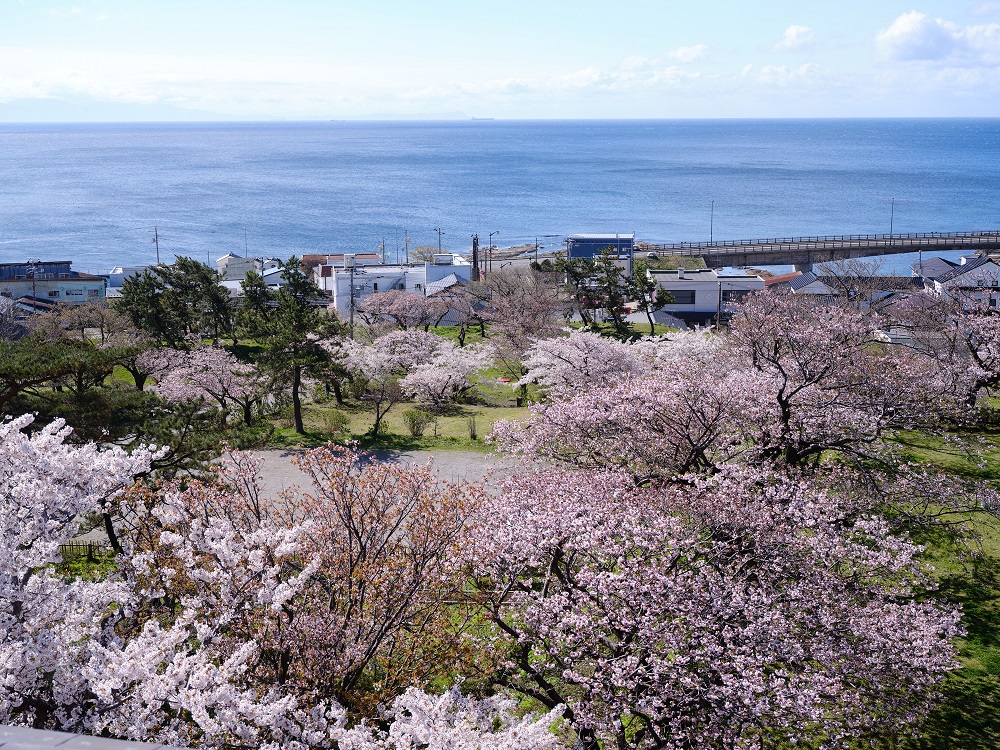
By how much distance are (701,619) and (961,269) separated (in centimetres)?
4856

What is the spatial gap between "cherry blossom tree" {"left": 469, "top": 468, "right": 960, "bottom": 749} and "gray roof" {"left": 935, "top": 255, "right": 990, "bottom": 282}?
42241 millimetres

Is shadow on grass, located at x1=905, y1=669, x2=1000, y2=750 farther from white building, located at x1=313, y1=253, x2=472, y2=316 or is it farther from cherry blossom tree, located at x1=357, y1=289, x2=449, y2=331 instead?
white building, located at x1=313, y1=253, x2=472, y2=316

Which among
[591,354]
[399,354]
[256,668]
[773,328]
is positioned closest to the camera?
[256,668]

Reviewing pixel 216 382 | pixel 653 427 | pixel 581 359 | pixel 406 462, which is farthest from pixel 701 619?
pixel 216 382

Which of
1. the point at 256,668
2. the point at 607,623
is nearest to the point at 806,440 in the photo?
the point at 607,623

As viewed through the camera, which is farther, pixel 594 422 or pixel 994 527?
pixel 994 527

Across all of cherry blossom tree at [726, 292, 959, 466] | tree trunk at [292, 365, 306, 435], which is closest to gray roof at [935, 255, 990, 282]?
cherry blossom tree at [726, 292, 959, 466]

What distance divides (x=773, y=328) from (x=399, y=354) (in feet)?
51.0

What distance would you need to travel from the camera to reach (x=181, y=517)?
946 centimetres

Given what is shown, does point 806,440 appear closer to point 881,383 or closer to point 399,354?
point 881,383

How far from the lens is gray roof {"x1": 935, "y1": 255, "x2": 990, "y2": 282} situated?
1801 inches

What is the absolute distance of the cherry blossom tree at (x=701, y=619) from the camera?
7621 mm

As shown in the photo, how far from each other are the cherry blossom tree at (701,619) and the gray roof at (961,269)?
1663 inches

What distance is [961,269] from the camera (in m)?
47.7
